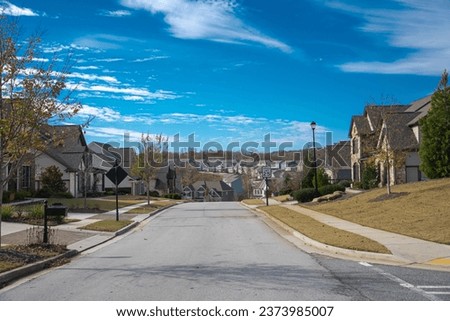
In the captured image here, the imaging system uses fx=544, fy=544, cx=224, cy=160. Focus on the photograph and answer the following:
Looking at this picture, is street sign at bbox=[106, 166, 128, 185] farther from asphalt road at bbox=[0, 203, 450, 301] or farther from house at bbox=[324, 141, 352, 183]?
house at bbox=[324, 141, 352, 183]

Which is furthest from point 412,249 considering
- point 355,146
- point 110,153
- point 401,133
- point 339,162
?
point 110,153

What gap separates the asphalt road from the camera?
28.9ft

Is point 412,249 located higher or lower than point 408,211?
lower

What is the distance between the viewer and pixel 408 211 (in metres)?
22.8

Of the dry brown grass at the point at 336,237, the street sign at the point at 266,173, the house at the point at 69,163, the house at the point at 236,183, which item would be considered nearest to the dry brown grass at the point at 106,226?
the dry brown grass at the point at 336,237

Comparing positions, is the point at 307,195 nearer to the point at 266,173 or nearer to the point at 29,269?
the point at 266,173

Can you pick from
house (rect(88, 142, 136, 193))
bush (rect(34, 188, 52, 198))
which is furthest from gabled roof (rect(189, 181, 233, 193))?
bush (rect(34, 188, 52, 198))

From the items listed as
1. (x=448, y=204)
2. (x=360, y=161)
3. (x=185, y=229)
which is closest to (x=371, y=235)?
(x=448, y=204)

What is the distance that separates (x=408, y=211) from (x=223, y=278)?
48.1ft

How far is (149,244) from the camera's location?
1772cm

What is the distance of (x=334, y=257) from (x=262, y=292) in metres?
5.29

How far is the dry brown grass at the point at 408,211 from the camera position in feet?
58.8

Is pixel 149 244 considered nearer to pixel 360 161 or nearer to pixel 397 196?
pixel 397 196

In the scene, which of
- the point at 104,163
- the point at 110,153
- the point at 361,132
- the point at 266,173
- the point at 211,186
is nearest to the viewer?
the point at 266,173
